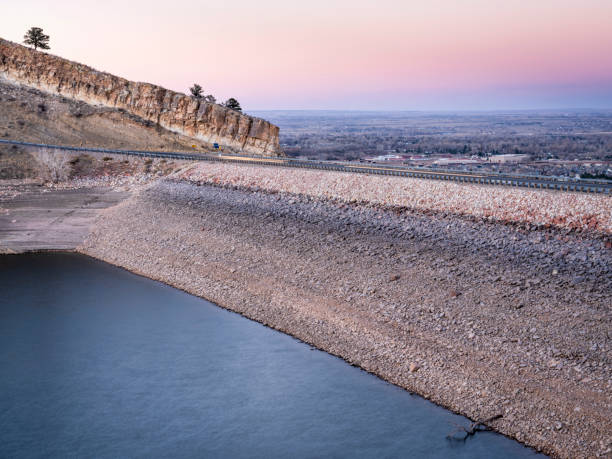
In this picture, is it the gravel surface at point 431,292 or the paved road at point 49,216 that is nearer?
the gravel surface at point 431,292

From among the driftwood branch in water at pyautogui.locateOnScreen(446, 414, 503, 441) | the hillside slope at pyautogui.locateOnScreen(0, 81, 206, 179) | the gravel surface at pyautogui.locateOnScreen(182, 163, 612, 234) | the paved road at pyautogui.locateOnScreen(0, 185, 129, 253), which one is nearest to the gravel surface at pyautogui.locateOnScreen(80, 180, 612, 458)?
the driftwood branch in water at pyautogui.locateOnScreen(446, 414, 503, 441)

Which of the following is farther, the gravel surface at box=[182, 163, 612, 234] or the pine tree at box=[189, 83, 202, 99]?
the pine tree at box=[189, 83, 202, 99]

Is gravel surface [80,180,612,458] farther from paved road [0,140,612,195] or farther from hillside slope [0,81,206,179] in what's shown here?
hillside slope [0,81,206,179]

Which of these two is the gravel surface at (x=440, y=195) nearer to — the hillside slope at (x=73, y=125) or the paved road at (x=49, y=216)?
the paved road at (x=49, y=216)

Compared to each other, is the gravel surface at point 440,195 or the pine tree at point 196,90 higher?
the pine tree at point 196,90

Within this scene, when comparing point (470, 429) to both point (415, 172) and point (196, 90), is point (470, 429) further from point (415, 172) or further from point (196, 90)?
point (196, 90)

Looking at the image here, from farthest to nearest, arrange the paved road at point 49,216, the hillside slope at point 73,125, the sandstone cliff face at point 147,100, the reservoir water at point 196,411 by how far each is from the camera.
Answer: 1. the sandstone cliff face at point 147,100
2. the hillside slope at point 73,125
3. the paved road at point 49,216
4. the reservoir water at point 196,411

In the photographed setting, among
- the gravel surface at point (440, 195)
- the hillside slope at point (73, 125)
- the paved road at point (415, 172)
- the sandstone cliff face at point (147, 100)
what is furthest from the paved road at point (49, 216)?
the sandstone cliff face at point (147, 100)

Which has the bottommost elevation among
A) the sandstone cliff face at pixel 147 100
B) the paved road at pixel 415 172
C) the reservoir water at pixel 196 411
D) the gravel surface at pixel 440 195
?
the reservoir water at pixel 196 411
